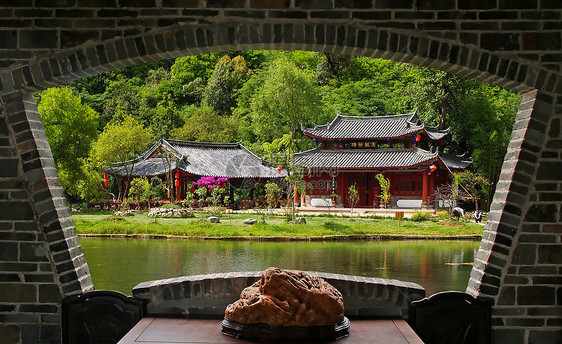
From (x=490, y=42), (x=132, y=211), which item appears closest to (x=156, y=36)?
(x=490, y=42)

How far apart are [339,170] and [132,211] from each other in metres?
7.61

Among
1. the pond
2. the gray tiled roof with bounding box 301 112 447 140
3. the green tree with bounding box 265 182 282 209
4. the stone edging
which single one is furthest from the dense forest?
the pond

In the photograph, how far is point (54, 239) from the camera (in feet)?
10.6

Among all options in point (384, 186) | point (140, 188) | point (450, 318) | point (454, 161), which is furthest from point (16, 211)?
point (454, 161)

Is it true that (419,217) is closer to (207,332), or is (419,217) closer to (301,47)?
(301,47)

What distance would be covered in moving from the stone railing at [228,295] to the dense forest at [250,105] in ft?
56.1

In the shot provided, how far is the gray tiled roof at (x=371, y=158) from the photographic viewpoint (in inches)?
798

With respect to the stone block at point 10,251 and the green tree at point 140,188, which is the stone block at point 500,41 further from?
the green tree at point 140,188

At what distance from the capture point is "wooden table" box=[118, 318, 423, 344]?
104 inches

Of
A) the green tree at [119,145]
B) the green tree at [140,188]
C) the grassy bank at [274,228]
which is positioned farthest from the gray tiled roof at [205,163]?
the grassy bank at [274,228]

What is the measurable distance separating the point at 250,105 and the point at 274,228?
13.4 meters

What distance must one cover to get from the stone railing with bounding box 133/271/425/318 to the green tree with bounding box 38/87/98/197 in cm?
1707

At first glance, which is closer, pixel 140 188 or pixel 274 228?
pixel 274 228

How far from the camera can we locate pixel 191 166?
68.2 feet
